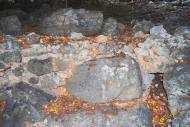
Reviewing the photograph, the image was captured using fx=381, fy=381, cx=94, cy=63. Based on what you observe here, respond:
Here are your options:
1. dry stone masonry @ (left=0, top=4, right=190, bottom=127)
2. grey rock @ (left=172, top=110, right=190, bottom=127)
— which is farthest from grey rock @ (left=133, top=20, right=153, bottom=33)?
grey rock @ (left=172, top=110, right=190, bottom=127)

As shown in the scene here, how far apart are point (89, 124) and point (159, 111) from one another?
2.40 ft

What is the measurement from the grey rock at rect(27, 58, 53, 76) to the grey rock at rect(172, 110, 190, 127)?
1362mm

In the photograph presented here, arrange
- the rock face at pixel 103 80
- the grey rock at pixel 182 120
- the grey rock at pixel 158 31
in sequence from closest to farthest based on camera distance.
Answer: the grey rock at pixel 182 120, the rock face at pixel 103 80, the grey rock at pixel 158 31

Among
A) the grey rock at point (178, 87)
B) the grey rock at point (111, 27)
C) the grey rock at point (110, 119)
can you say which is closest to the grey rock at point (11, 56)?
the grey rock at point (110, 119)

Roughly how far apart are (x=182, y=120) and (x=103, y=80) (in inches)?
34.6

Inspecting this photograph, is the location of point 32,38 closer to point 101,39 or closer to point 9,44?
point 9,44

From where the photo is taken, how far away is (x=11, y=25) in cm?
383

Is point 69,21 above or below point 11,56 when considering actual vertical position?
above

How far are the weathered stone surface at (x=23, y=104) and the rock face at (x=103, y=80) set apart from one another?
327 millimetres

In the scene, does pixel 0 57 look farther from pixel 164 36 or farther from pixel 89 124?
pixel 164 36

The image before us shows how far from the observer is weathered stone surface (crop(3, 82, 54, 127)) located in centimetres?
376

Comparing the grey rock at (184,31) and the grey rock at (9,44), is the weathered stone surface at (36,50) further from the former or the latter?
the grey rock at (184,31)

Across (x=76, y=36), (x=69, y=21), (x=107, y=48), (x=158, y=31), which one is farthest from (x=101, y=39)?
(x=158, y=31)

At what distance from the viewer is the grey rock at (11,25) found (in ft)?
12.5
